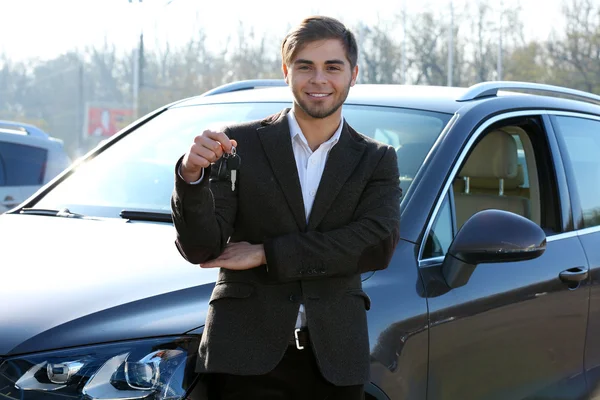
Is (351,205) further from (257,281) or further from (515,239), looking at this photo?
(515,239)

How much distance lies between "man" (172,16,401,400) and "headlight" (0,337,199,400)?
10cm

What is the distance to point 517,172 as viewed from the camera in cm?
459

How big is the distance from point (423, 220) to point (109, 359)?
4.09 feet

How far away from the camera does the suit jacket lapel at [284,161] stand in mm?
2680

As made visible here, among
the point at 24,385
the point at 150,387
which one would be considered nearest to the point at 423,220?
the point at 150,387

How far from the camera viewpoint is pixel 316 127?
277 centimetres

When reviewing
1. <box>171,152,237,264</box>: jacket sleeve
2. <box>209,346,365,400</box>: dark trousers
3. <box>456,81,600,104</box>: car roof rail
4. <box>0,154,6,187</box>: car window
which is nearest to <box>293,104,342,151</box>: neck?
<box>171,152,237,264</box>: jacket sleeve

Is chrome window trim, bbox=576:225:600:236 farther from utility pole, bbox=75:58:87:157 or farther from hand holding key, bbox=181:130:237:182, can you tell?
utility pole, bbox=75:58:87:157

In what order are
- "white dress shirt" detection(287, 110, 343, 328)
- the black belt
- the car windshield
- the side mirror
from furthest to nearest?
the car windshield
the side mirror
"white dress shirt" detection(287, 110, 343, 328)
the black belt

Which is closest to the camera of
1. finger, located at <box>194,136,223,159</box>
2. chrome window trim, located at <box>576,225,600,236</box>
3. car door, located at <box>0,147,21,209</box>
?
finger, located at <box>194,136,223,159</box>

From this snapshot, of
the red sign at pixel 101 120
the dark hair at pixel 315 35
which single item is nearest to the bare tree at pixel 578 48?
the red sign at pixel 101 120

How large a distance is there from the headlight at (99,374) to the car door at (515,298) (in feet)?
3.27

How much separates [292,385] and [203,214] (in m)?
0.49

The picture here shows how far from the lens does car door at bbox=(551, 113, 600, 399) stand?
414 cm
